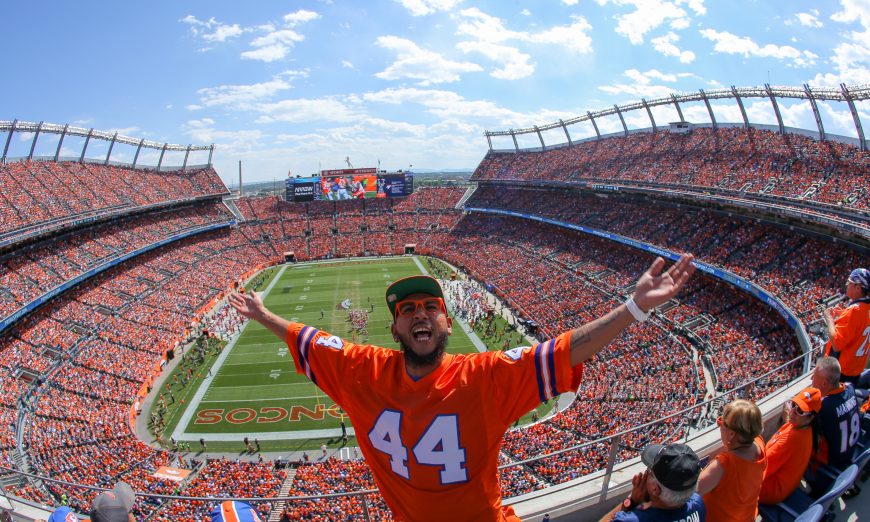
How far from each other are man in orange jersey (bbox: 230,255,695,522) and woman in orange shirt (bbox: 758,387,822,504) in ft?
7.62

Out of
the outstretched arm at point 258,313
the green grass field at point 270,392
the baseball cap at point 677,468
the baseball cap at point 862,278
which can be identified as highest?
the outstretched arm at point 258,313

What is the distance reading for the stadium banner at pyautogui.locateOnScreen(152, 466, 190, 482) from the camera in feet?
52.9

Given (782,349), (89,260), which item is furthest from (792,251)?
(89,260)

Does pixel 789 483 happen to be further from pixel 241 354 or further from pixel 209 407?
pixel 241 354

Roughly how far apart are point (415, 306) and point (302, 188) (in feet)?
207

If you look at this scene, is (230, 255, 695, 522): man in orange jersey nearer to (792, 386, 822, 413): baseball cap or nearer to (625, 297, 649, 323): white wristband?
(625, 297, 649, 323): white wristband

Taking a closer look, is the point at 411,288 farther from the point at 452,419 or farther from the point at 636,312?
the point at 636,312

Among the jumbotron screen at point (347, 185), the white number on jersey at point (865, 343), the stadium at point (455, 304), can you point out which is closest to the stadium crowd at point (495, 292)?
the stadium at point (455, 304)

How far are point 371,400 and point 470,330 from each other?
29.0 m

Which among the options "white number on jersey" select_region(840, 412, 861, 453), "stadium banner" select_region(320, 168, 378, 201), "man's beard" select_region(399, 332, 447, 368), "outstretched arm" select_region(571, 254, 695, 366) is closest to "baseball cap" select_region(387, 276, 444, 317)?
"man's beard" select_region(399, 332, 447, 368)

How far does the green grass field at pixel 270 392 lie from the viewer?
2022cm

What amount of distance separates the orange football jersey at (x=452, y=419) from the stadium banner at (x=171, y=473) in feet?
55.9

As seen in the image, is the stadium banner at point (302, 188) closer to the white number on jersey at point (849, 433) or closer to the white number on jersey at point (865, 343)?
the white number on jersey at point (865, 343)

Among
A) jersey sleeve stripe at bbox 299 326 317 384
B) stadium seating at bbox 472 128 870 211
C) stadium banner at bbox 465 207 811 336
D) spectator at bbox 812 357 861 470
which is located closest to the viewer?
jersey sleeve stripe at bbox 299 326 317 384
